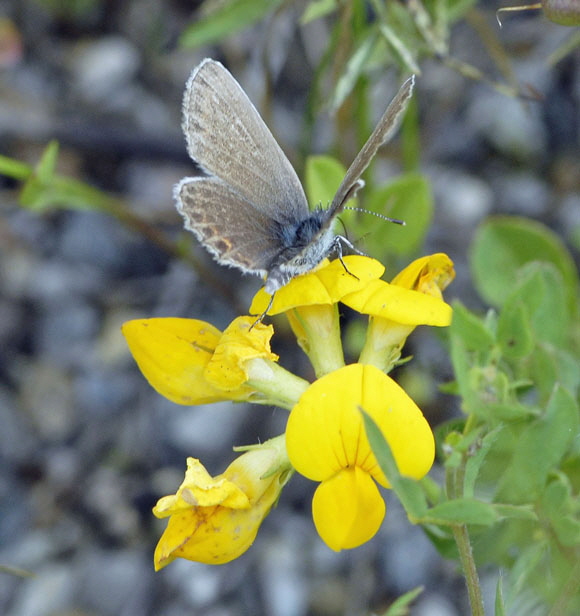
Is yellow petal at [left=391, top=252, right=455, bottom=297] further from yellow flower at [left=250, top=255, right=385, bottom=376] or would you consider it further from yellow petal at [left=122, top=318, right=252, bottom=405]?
yellow petal at [left=122, top=318, right=252, bottom=405]

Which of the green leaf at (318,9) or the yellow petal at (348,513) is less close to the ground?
the green leaf at (318,9)

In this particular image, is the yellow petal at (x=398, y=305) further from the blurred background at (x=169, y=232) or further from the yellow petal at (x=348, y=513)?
the blurred background at (x=169, y=232)

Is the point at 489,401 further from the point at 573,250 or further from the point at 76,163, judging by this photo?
the point at 76,163

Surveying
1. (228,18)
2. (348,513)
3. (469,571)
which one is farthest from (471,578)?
(228,18)

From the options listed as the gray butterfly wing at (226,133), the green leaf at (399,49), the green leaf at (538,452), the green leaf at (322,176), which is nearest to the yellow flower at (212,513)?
the green leaf at (538,452)

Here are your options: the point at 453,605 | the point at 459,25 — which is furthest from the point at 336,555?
the point at 459,25

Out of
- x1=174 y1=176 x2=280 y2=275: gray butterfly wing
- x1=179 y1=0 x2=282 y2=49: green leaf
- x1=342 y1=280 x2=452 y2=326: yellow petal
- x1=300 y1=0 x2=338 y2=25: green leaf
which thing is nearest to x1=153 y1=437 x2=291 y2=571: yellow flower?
x1=342 y1=280 x2=452 y2=326: yellow petal
